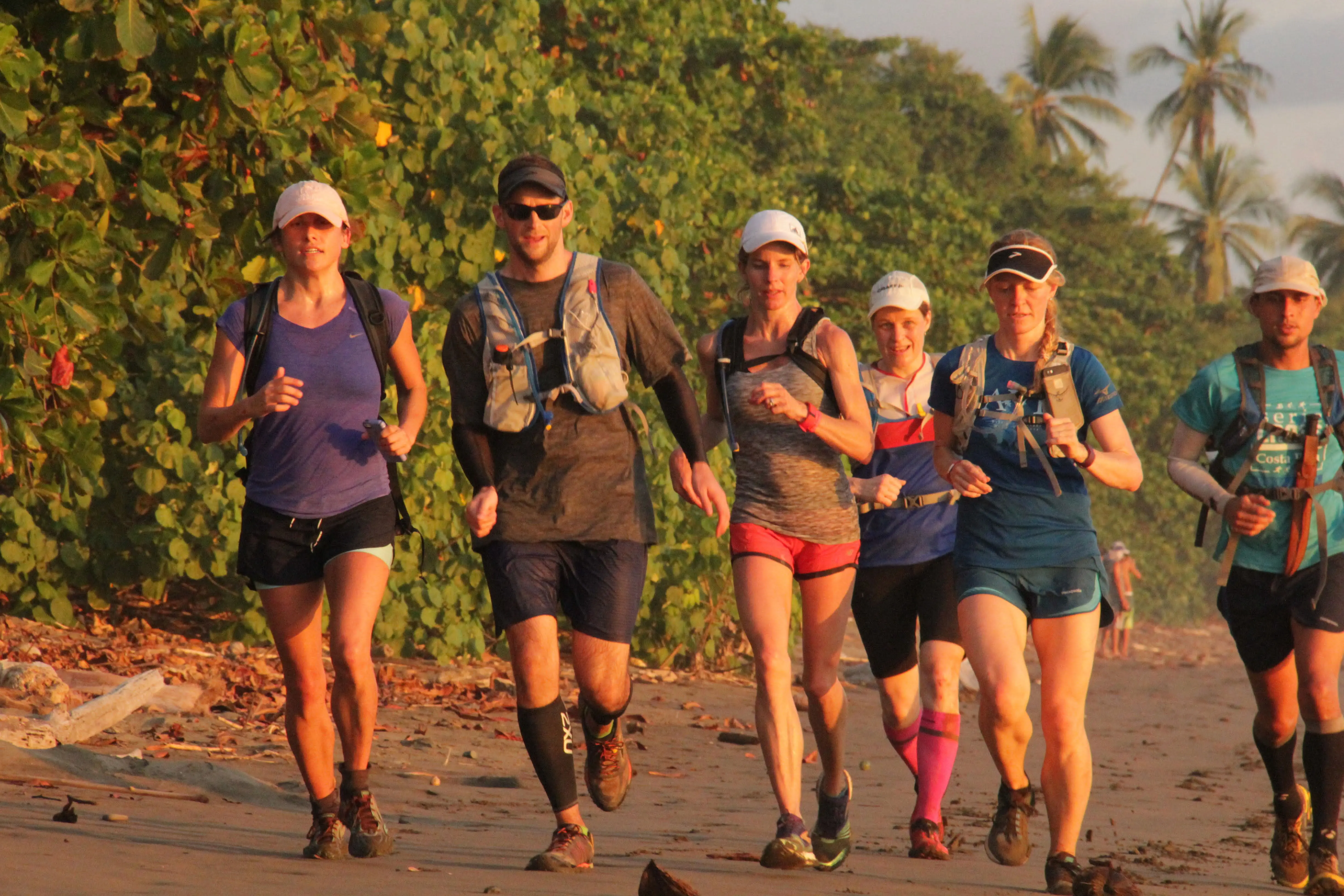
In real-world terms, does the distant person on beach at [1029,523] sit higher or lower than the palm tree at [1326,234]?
lower

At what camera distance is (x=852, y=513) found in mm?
5996

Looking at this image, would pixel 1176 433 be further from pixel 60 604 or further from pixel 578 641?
pixel 60 604

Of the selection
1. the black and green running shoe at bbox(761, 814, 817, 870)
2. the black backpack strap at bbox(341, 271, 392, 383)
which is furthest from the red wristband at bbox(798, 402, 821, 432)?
the black backpack strap at bbox(341, 271, 392, 383)

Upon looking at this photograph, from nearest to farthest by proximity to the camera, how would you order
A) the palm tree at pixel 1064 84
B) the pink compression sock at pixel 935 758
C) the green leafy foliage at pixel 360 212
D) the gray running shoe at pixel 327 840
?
the gray running shoe at pixel 327 840 → the pink compression sock at pixel 935 758 → the green leafy foliage at pixel 360 212 → the palm tree at pixel 1064 84

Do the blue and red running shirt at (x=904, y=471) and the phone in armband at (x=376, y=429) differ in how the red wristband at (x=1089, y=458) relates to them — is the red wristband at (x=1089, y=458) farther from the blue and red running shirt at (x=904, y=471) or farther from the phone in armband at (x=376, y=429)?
the phone in armband at (x=376, y=429)

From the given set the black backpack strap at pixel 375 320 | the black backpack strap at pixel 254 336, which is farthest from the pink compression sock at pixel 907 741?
the black backpack strap at pixel 254 336

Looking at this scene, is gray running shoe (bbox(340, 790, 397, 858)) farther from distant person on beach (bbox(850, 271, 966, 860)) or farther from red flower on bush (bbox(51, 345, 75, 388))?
red flower on bush (bbox(51, 345, 75, 388))

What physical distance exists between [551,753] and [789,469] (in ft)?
4.58

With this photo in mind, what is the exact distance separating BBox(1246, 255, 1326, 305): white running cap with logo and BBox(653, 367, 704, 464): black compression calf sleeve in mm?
2103

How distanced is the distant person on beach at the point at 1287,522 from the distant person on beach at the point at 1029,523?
2.00ft

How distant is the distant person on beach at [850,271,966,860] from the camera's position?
6207 millimetres

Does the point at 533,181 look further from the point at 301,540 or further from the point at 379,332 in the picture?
the point at 301,540

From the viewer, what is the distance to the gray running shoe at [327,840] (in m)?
5.09

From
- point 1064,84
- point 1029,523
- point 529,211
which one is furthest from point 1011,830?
point 1064,84
